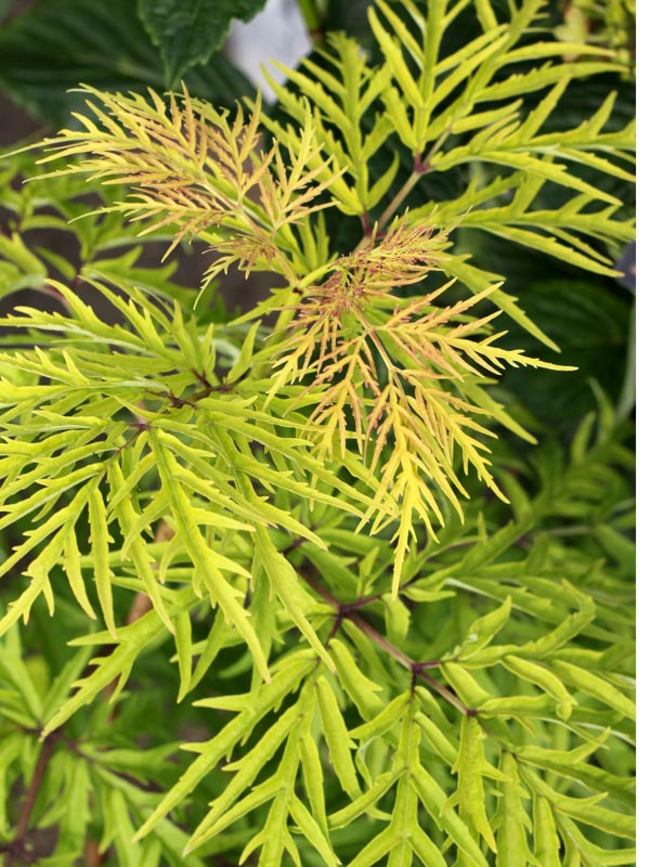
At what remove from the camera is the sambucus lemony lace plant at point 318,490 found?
0.28 m

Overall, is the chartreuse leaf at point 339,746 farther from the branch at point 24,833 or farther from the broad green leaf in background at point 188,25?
the broad green leaf in background at point 188,25

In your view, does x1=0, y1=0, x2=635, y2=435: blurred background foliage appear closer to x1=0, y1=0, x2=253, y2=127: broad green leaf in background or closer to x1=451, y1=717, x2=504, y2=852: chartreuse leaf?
x1=0, y1=0, x2=253, y2=127: broad green leaf in background

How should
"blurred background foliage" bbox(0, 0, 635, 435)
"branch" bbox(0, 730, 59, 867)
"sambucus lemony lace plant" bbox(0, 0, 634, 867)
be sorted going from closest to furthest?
"sambucus lemony lace plant" bbox(0, 0, 634, 867) < "branch" bbox(0, 730, 59, 867) < "blurred background foliage" bbox(0, 0, 635, 435)

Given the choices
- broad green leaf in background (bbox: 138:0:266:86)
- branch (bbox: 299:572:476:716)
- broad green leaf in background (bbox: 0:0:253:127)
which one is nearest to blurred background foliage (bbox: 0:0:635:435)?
broad green leaf in background (bbox: 0:0:253:127)

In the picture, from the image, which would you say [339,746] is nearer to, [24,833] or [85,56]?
[24,833]

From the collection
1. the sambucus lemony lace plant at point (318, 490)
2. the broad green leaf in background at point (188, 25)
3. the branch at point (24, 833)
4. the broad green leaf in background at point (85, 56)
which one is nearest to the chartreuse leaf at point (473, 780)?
the sambucus lemony lace plant at point (318, 490)

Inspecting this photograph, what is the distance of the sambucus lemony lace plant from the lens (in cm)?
28

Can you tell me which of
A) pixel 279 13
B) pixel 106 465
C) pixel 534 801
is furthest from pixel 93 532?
pixel 279 13

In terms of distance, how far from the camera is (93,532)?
273mm

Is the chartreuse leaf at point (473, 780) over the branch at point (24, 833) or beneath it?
beneath

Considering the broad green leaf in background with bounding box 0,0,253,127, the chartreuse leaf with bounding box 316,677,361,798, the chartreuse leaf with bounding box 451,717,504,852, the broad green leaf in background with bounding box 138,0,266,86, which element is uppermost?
the broad green leaf in background with bounding box 0,0,253,127

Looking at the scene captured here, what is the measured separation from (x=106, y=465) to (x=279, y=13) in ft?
2.68

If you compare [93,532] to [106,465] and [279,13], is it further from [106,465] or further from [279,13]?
[279,13]

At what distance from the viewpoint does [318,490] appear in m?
0.34
